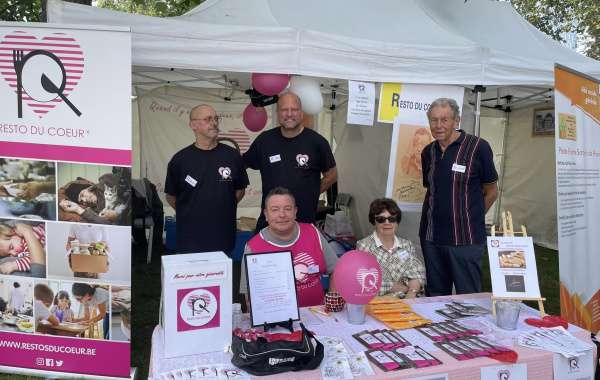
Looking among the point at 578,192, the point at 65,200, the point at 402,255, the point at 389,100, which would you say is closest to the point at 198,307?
the point at 65,200

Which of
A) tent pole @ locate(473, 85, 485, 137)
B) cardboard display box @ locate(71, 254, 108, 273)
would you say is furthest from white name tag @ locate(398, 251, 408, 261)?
cardboard display box @ locate(71, 254, 108, 273)

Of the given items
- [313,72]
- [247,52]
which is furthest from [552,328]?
[247,52]

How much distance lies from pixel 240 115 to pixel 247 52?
417 cm

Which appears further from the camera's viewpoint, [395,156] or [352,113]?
[395,156]

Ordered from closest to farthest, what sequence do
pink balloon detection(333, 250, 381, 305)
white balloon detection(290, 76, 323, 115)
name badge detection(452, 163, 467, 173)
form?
pink balloon detection(333, 250, 381, 305) → name badge detection(452, 163, 467, 173) → white balloon detection(290, 76, 323, 115)

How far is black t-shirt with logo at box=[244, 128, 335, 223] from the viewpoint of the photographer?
2820 millimetres

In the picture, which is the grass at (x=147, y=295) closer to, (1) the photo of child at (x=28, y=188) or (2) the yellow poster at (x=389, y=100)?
(1) the photo of child at (x=28, y=188)

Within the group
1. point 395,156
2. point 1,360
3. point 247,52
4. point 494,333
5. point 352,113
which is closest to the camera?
point 494,333

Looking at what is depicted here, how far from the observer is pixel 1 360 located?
244 centimetres

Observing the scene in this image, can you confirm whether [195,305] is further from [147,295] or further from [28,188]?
[147,295]

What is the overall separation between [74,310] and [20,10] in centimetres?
403

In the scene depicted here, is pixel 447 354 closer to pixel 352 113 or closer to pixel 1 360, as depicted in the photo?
pixel 352 113

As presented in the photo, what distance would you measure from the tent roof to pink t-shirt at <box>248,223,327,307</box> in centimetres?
107

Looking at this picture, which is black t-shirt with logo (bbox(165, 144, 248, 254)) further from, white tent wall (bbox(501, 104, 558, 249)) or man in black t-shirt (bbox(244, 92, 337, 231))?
white tent wall (bbox(501, 104, 558, 249))
